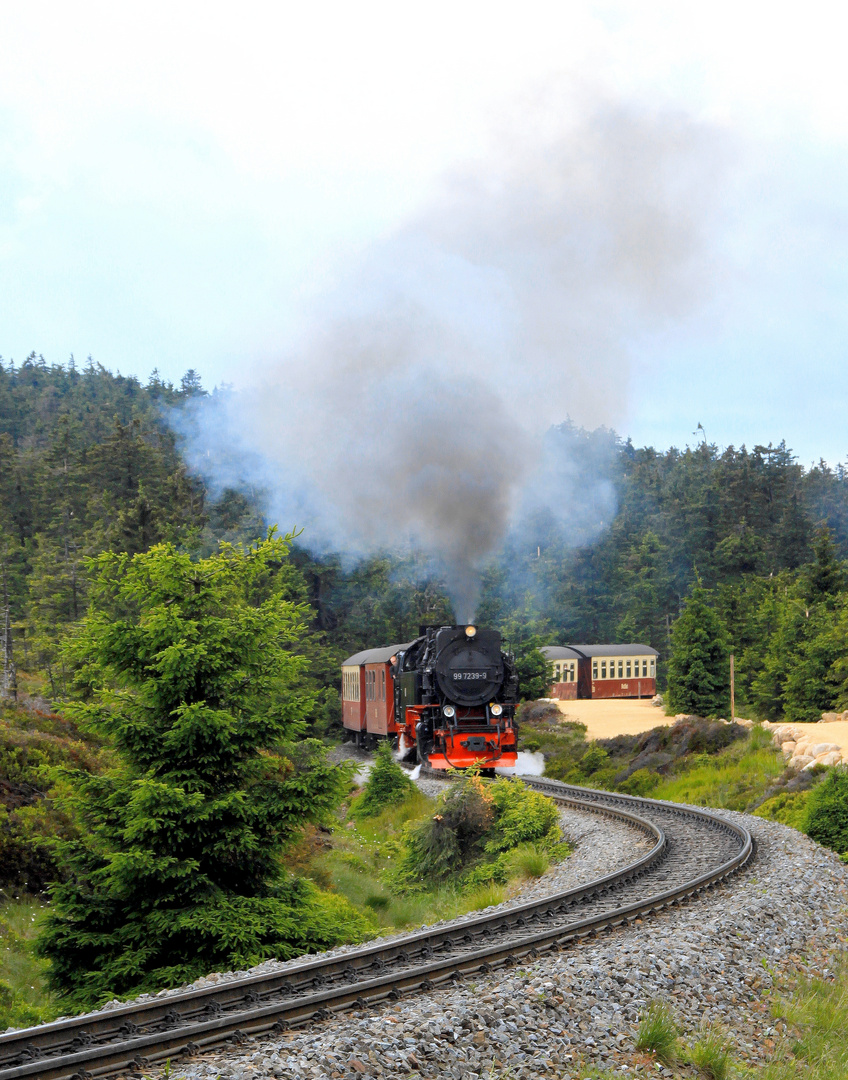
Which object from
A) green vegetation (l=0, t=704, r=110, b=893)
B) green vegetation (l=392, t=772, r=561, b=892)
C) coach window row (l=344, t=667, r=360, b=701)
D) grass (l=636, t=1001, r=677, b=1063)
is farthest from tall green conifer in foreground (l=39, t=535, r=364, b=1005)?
coach window row (l=344, t=667, r=360, b=701)

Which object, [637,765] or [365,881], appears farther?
[637,765]

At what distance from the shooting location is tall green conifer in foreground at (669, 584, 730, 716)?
1534 inches

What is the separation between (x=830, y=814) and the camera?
16.2 metres

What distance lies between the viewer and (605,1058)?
6.83m

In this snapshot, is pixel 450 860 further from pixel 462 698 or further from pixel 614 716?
pixel 614 716

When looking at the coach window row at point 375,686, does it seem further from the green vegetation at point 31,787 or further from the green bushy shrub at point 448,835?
the green vegetation at point 31,787

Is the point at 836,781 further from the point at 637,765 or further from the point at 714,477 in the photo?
the point at 714,477

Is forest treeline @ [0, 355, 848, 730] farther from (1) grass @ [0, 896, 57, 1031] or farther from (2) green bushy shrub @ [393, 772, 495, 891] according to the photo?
(2) green bushy shrub @ [393, 772, 495, 891]

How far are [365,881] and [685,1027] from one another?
8756 mm

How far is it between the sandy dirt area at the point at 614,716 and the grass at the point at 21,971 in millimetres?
26784

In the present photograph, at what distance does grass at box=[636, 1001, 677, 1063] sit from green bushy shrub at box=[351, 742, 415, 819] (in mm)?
15649

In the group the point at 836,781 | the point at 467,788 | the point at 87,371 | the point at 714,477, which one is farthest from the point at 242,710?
the point at 87,371

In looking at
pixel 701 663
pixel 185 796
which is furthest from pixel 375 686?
pixel 185 796

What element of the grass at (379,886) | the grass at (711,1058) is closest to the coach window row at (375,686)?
the grass at (379,886)
